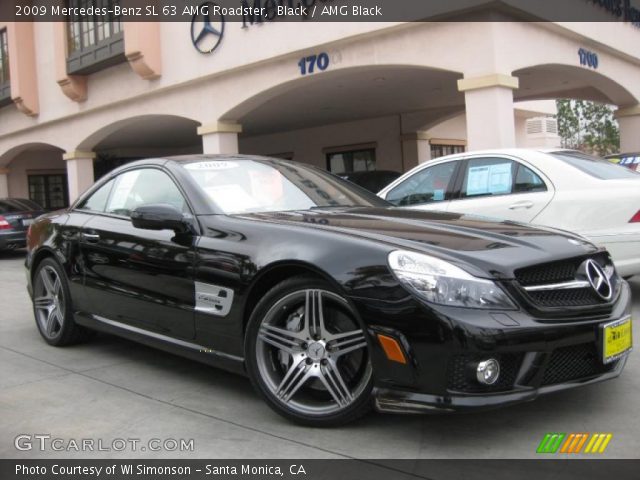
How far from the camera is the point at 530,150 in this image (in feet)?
20.5

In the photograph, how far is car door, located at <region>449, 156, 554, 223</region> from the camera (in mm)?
5938

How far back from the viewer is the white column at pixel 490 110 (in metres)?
9.52

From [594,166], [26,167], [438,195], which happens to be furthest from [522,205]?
[26,167]

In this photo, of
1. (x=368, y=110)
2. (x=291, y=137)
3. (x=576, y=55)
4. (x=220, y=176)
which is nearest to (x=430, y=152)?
(x=368, y=110)

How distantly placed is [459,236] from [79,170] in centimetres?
1732

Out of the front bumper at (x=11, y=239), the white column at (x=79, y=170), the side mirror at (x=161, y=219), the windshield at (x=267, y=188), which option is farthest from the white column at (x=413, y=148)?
the side mirror at (x=161, y=219)

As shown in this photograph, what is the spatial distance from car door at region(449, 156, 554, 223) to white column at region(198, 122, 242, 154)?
837 cm

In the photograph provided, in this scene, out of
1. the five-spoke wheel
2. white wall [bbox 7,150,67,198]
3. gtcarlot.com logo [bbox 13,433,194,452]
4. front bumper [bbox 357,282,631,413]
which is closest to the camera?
front bumper [bbox 357,282,631,413]

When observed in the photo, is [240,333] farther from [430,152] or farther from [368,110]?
[430,152]

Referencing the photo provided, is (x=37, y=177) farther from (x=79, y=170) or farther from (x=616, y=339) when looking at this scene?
(x=616, y=339)

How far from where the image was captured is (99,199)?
5.02m

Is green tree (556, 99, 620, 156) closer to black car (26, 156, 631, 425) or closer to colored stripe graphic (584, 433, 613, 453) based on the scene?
black car (26, 156, 631, 425)

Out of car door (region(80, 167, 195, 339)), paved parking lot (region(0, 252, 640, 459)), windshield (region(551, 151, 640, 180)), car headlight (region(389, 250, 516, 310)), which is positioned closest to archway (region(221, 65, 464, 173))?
windshield (region(551, 151, 640, 180))

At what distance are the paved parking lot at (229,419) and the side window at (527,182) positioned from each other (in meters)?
2.06
